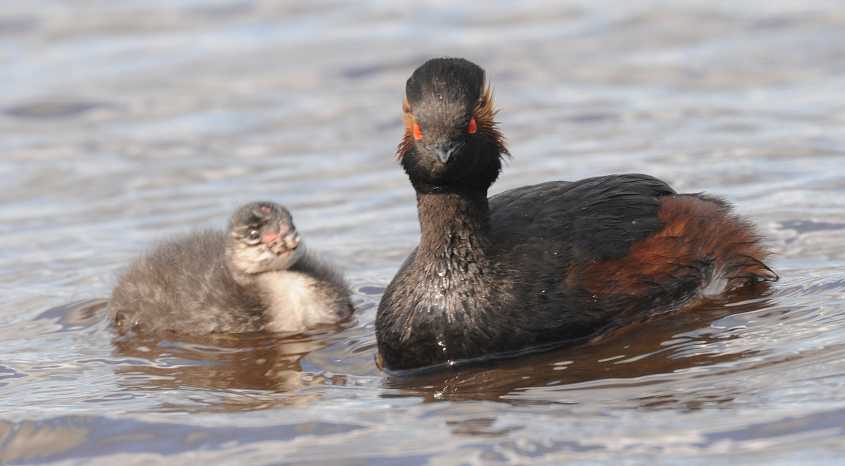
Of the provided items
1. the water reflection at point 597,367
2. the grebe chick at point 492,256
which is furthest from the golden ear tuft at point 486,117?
the water reflection at point 597,367

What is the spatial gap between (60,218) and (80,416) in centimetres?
439

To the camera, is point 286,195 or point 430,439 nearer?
point 430,439

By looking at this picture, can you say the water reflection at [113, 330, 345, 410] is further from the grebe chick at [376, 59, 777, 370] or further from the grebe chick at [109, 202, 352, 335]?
the grebe chick at [376, 59, 777, 370]

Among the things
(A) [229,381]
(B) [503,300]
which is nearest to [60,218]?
(A) [229,381]

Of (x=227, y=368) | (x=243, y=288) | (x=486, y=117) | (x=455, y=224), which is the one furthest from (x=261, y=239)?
(x=486, y=117)

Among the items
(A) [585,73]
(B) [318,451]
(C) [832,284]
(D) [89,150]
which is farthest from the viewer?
(A) [585,73]

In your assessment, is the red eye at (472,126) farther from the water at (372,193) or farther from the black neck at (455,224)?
the water at (372,193)

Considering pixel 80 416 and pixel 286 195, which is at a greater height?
pixel 286 195

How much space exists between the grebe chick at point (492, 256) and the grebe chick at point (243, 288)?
888 mm

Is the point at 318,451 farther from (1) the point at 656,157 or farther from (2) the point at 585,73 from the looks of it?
(2) the point at 585,73

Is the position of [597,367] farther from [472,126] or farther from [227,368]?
[227,368]

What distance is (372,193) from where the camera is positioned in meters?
10.8

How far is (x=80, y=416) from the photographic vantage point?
21.3ft

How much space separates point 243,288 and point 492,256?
173cm
